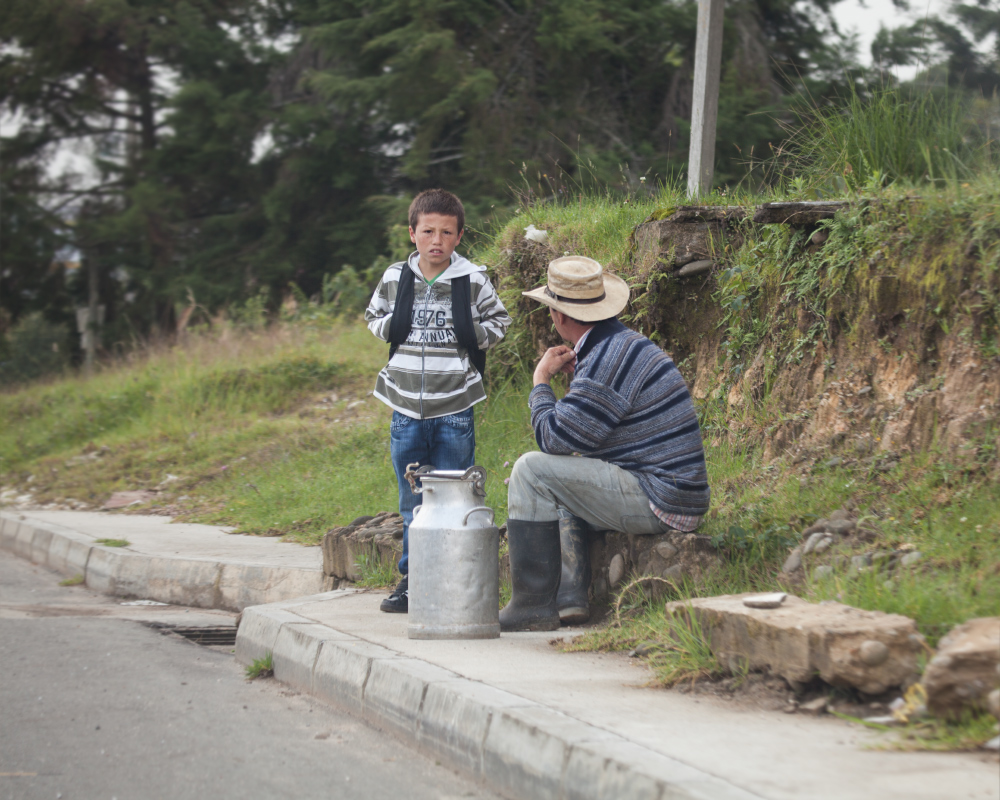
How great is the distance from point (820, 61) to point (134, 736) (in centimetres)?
1802

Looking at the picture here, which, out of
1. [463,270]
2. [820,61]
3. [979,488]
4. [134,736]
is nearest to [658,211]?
[463,270]

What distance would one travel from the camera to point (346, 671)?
410cm

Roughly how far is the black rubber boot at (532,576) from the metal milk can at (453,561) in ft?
0.39

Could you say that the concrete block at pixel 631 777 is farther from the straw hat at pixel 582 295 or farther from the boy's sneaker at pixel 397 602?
the boy's sneaker at pixel 397 602

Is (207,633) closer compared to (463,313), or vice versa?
(463,313)

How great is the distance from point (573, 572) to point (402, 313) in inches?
58.5

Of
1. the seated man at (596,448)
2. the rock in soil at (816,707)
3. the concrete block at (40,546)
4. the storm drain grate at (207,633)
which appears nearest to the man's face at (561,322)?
the seated man at (596,448)

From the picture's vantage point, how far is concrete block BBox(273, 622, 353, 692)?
14.4 feet

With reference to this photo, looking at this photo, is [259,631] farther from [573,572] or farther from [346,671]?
[573,572]

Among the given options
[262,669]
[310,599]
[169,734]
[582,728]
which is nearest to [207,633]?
[310,599]

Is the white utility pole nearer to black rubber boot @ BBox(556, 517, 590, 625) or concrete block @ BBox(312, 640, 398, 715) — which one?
black rubber boot @ BBox(556, 517, 590, 625)

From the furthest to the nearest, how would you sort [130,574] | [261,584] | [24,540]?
[24,540], [130,574], [261,584]

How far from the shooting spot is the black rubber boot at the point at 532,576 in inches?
174

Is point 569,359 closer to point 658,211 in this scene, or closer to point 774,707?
point 774,707
